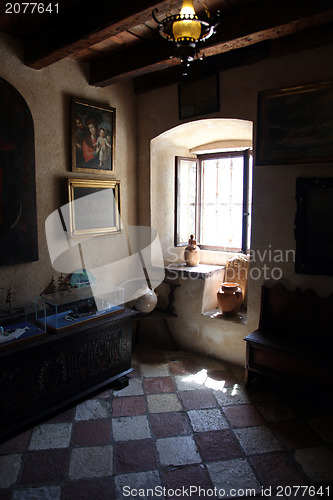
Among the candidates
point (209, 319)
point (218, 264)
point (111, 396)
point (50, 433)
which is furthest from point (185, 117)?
point (50, 433)

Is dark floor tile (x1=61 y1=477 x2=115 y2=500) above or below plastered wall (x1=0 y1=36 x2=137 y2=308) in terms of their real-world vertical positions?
below

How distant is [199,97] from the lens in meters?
4.27

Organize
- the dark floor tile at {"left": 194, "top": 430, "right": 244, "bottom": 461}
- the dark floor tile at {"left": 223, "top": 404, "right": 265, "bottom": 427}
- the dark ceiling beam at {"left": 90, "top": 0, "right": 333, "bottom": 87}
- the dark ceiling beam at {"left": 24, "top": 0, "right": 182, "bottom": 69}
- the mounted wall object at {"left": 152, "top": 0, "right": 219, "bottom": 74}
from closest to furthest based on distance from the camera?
1. the mounted wall object at {"left": 152, "top": 0, "right": 219, "bottom": 74}
2. the dark ceiling beam at {"left": 24, "top": 0, "right": 182, "bottom": 69}
3. the dark floor tile at {"left": 194, "top": 430, "right": 244, "bottom": 461}
4. the dark ceiling beam at {"left": 90, "top": 0, "right": 333, "bottom": 87}
5. the dark floor tile at {"left": 223, "top": 404, "right": 265, "bottom": 427}

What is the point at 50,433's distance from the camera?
312 cm

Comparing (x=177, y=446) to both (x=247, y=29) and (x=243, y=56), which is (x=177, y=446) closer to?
(x=247, y=29)

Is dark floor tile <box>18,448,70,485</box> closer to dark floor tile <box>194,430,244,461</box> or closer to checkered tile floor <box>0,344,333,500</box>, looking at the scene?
checkered tile floor <box>0,344,333,500</box>

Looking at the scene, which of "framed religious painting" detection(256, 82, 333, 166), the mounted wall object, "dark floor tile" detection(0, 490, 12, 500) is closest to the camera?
the mounted wall object

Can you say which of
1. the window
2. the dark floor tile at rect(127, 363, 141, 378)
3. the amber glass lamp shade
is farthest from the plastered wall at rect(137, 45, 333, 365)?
the amber glass lamp shade

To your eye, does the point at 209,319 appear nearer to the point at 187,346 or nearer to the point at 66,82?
the point at 187,346

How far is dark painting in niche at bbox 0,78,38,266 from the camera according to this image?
3477 millimetres

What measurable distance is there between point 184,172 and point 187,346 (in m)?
2.42

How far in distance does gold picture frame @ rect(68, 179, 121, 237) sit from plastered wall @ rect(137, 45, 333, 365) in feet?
1.99

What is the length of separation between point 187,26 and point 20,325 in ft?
9.18

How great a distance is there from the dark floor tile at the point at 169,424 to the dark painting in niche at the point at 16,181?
1989 millimetres
